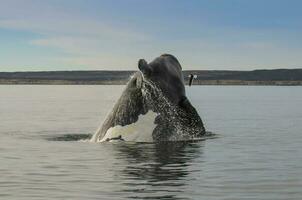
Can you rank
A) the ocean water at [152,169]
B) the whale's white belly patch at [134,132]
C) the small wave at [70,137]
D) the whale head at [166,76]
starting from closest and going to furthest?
1. the ocean water at [152,169]
2. the whale head at [166,76]
3. the whale's white belly patch at [134,132]
4. the small wave at [70,137]

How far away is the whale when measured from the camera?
2819cm

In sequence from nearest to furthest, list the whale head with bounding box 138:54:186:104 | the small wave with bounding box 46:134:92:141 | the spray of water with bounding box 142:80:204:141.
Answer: the spray of water with bounding box 142:80:204:141, the whale head with bounding box 138:54:186:104, the small wave with bounding box 46:134:92:141

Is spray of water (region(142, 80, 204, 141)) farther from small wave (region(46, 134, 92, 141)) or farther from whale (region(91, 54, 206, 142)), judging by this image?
small wave (region(46, 134, 92, 141))

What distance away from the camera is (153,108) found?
92.5 ft

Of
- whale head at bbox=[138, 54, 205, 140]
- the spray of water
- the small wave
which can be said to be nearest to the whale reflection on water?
the spray of water

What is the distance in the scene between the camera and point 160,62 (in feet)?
94.8

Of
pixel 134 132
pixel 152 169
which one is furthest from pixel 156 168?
pixel 134 132

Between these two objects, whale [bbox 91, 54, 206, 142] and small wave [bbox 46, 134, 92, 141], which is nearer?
whale [bbox 91, 54, 206, 142]

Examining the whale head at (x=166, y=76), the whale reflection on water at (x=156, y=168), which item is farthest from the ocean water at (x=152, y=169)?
the whale head at (x=166, y=76)

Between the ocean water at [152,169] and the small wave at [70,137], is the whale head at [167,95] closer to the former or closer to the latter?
the ocean water at [152,169]

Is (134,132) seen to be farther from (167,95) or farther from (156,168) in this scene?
(156,168)

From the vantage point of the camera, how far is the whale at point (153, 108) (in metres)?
28.2

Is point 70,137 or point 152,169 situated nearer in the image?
point 152,169

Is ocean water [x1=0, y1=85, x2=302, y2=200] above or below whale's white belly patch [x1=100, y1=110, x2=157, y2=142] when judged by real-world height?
below
